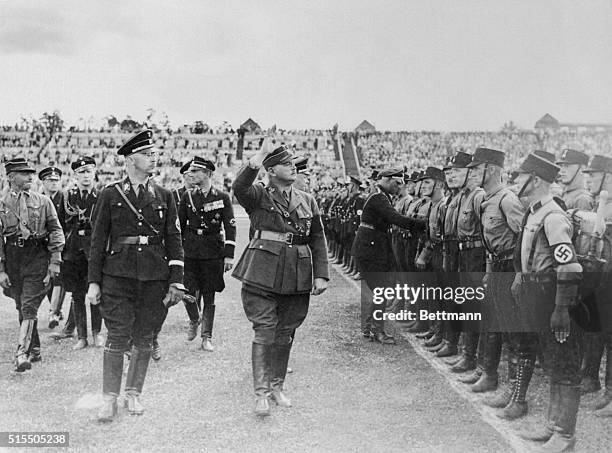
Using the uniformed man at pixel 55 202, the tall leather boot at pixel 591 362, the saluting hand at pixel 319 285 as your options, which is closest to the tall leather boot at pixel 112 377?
the saluting hand at pixel 319 285

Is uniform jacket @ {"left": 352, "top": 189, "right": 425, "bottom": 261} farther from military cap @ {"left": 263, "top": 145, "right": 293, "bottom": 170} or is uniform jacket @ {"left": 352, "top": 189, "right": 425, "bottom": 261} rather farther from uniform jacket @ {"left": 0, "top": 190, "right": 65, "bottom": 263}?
uniform jacket @ {"left": 0, "top": 190, "right": 65, "bottom": 263}

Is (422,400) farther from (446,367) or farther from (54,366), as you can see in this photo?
(54,366)

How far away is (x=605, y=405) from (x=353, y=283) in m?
7.64

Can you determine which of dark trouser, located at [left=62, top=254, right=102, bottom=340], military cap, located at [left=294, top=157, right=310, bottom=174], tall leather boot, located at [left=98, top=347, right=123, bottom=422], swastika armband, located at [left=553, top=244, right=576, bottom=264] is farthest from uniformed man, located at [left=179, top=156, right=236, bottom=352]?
swastika armband, located at [left=553, top=244, right=576, bottom=264]

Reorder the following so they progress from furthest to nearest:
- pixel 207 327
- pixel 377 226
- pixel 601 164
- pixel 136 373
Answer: pixel 377 226
pixel 207 327
pixel 601 164
pixel 136 373

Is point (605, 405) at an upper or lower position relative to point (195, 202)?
lower

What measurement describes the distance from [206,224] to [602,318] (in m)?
4.19

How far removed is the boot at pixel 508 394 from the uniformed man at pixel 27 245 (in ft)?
13.9

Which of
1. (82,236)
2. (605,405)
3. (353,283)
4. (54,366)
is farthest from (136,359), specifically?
(353,283)

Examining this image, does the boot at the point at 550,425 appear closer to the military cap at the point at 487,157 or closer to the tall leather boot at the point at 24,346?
the military cap at the point at 487,157

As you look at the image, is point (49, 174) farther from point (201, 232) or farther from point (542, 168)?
point (542, 168)

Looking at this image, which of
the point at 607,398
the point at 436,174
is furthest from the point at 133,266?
the point at 436,174

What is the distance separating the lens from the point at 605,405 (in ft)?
16.5

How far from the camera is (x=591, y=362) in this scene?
18.2 feet
